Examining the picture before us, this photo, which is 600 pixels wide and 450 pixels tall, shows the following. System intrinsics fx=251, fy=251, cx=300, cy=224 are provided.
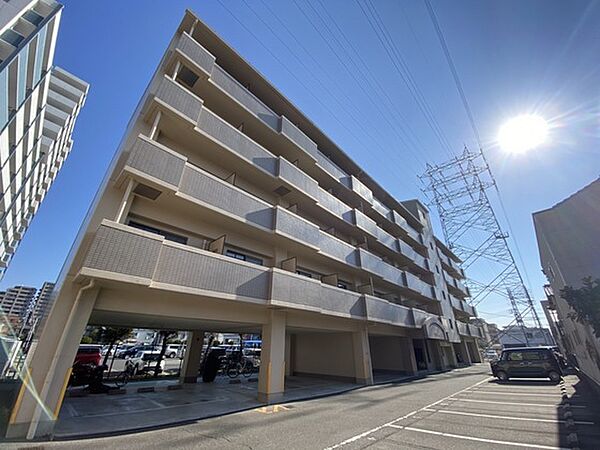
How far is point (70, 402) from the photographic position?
26.5ft

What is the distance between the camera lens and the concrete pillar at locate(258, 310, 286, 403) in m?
8.93

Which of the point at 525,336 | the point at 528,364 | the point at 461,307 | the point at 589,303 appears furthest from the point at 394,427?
the point at 525,336

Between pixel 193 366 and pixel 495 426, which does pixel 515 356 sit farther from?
pixel 193 366

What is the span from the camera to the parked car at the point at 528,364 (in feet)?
42.4

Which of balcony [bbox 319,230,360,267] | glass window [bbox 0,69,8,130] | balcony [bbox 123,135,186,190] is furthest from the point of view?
balcony [bbox 319,230,360,267]

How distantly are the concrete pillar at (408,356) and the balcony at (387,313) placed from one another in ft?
8.64

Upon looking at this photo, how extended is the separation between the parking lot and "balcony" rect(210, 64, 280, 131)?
12405mm

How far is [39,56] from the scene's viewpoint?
52.3ft

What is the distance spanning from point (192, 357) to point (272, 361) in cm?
661

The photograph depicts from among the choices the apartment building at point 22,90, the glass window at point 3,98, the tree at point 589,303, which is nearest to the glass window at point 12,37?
the apartment building at point 22,90

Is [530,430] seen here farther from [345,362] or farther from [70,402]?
[70,402]

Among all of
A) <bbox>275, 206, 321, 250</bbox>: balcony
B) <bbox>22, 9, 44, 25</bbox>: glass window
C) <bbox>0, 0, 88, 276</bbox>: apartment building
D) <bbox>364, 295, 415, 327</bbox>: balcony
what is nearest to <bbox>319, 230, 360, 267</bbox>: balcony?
<bbox>275, 206, 321, 250</bbox>: balcony

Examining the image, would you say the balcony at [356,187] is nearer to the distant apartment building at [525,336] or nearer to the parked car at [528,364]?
the parked car at [528,364]

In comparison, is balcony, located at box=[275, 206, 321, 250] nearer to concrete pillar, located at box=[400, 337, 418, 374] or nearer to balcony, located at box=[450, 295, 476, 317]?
concrete pillar, located at box=[400, 337, 418, 374]
